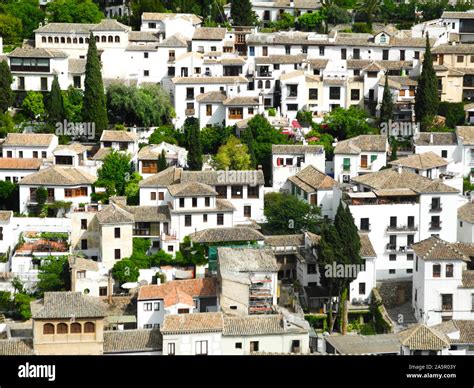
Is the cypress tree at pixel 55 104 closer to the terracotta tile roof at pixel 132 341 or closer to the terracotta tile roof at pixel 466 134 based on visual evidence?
the terracotta tile roof at pixel 132 341

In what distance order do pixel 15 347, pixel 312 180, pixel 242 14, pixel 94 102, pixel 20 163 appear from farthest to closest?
pixel 242 14
pixel 94 102
pixel 20 163
pixel 312 180
pixel 15 347

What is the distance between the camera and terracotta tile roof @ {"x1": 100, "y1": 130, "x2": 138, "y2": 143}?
101ft

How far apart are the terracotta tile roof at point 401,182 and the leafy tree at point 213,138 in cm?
597

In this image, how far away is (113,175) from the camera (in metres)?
29.0

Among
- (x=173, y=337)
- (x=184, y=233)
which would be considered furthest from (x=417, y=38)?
(x=173, y=337)

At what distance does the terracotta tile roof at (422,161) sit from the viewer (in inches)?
1146

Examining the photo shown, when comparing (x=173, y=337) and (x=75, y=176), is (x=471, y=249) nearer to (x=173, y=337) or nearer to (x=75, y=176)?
(x=173, y=337)

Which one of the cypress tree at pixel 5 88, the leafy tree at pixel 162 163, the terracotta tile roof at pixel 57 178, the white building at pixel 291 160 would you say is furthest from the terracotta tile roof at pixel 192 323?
the cypress tree at pixel 5 88

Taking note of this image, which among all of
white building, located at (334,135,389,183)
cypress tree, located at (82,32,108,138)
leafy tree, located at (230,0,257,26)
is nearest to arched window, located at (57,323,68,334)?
white building, located at (334,135,389,183)

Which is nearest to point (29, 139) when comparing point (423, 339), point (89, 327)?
point (89, 327)

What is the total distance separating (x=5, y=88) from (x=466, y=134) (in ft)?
54.5

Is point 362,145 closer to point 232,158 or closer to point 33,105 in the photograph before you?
point 232,158
